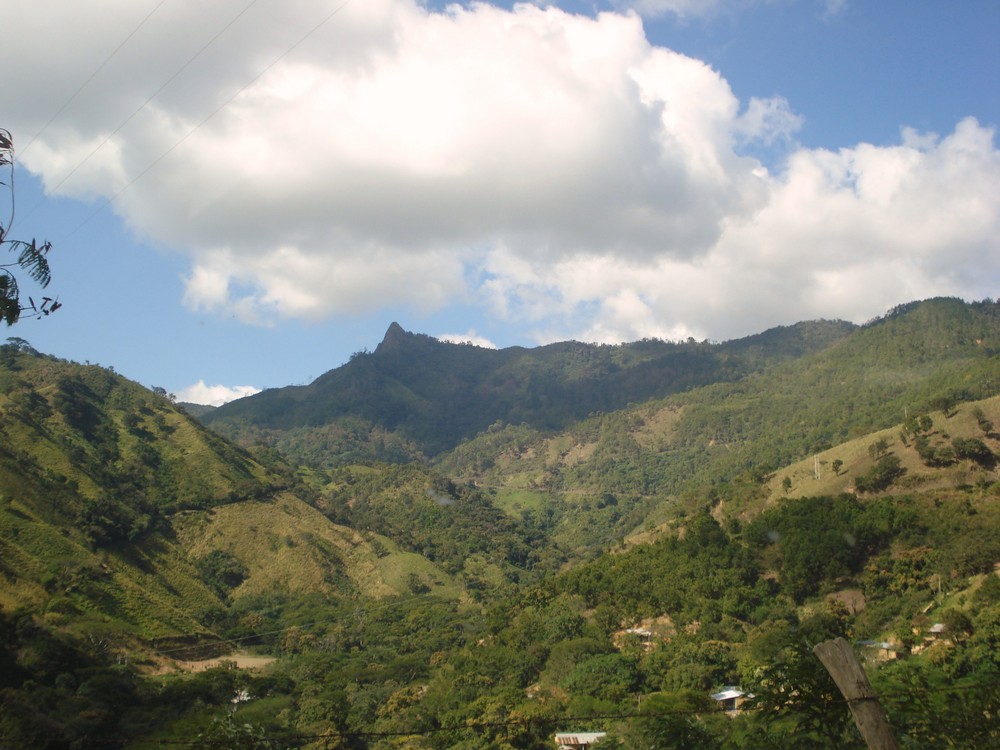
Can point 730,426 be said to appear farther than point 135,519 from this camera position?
Yes

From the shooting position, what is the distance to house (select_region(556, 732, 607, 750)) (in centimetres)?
3442

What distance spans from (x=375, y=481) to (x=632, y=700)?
98829 millimetres

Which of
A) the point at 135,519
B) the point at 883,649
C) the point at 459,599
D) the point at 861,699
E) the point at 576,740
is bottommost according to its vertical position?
the point at 576,740

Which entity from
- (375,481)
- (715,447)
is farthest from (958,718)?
(715,447)

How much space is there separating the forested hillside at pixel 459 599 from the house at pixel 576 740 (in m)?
0.68

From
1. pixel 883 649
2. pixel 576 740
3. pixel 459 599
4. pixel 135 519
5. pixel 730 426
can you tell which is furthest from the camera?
pixel 730 426

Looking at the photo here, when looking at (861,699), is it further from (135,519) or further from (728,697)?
(135,519)

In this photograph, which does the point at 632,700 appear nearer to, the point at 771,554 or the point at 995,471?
the point at 771,554

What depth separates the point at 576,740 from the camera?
35188 millimetres

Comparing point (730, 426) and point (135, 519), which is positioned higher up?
point (730, 426)

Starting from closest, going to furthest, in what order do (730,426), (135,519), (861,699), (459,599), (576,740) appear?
(861,699), (576,740), (135,519), (459,599), (730,426)

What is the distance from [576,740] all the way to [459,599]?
54122mm

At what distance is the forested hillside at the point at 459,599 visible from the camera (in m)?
29.4

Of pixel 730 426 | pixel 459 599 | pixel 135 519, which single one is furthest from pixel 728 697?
pixel 730 426
